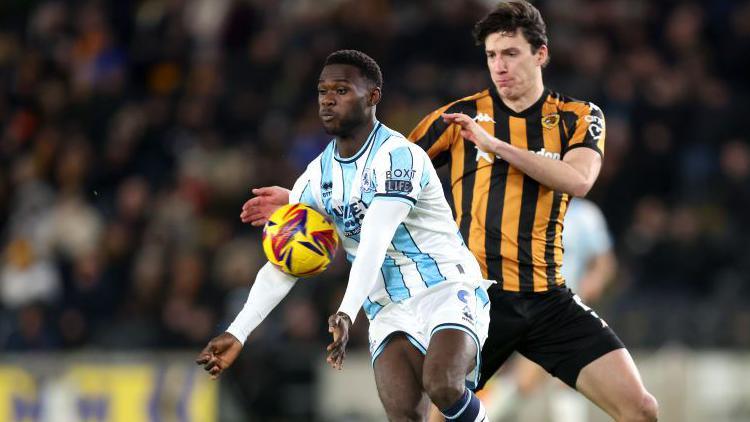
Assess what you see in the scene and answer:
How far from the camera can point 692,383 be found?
10.2m

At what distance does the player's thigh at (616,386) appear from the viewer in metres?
5.66

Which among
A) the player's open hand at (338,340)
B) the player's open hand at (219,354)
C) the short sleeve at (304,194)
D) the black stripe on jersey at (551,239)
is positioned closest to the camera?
the player's open hand at (338,340)

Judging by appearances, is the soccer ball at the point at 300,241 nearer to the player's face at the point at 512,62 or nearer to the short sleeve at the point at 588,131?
the player's face at the point at 512,62

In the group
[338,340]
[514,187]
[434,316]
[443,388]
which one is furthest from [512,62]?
[338,340]

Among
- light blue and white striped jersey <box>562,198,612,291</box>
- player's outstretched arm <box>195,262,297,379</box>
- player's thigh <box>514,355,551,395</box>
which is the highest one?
player's outstretched arm <box>195,262,297,379</box>

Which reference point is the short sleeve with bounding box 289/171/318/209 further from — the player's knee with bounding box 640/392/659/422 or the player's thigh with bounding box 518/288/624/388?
the player's knee with bounding box 640/392/659/422

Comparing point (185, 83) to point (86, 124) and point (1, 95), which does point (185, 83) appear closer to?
point (86, 124)

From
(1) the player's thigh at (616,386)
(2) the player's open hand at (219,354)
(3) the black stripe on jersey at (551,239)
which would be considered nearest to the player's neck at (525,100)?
(3) the black stripe on jersey at (551,239)

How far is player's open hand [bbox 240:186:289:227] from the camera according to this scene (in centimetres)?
575

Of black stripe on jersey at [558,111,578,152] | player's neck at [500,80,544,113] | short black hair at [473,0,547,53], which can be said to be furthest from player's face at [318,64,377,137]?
black stripe on jersey at [558,111,578,152]

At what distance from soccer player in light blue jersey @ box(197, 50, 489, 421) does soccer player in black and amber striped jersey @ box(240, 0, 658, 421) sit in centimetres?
36

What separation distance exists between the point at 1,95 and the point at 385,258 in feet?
32.9

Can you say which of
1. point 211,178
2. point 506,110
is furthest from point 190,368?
point 506,110

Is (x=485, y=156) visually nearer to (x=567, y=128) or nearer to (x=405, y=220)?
(x=567, y=128)
